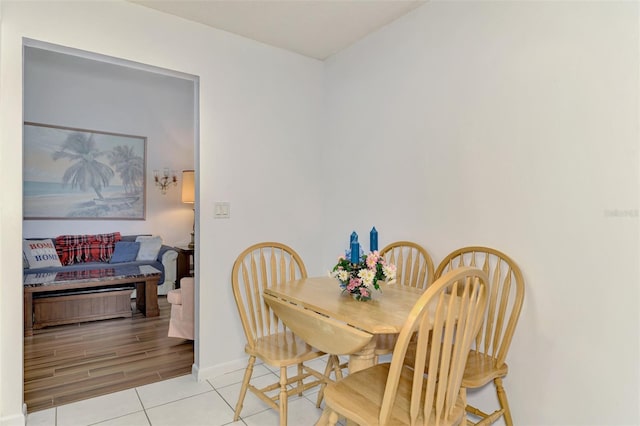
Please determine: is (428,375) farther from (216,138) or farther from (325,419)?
(216,138)

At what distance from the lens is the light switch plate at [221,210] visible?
2455mm

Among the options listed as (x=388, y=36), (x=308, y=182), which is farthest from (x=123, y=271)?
(x=388, y=36)

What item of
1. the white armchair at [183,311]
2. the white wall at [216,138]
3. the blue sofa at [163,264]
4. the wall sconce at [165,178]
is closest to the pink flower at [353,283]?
the white wall at [216,138]

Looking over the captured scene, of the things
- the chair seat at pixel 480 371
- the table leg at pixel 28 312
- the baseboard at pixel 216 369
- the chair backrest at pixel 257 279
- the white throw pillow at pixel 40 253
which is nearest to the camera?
the chair seat at pixel 480 371

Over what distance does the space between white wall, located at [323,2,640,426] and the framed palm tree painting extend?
12.5 ft

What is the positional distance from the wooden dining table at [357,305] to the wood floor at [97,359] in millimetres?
1260

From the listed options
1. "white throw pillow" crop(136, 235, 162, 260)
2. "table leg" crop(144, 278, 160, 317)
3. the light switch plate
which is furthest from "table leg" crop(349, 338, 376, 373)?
"white throw pillow" crop(136, 235, 162, 260)

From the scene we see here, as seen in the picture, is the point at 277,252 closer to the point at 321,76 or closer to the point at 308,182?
the point at 308,182

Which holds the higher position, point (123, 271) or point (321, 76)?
point (321, 76)

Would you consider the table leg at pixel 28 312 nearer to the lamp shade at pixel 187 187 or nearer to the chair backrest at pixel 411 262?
the lamp shade at pixel 187 187

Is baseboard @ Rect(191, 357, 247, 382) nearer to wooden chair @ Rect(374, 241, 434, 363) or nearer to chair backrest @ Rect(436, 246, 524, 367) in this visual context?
wooden chair @ Rect(374, 241, 434, 363)

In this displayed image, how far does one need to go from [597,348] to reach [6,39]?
117 inches

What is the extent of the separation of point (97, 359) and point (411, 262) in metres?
2.34

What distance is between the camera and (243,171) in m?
2.58
